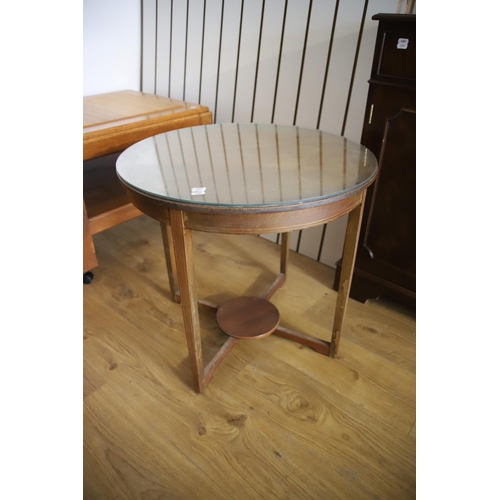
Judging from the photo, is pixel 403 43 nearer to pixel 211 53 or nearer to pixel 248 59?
pixel 248 59

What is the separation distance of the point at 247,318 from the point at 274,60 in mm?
1136

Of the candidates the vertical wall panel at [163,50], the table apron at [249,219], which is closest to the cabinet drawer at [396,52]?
the table apron at [249,219]

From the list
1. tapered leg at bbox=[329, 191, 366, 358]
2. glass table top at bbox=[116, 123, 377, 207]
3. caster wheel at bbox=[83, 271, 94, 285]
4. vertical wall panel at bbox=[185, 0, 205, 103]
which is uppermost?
vertical wall panel at bbox=[185, 0, 205, 103]

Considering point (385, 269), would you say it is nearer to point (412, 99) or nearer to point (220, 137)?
point (412, 99)

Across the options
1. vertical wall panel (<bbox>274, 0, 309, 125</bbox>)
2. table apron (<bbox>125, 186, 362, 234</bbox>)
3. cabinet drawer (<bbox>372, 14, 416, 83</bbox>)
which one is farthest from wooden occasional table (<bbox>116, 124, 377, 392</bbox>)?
vertical wall panel (<bbox>274, 0, 309, 125</bbox>)

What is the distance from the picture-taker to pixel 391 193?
1.46 m

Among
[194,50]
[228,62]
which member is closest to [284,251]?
[228,62]

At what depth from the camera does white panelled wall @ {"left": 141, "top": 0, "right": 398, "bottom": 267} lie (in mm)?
1599

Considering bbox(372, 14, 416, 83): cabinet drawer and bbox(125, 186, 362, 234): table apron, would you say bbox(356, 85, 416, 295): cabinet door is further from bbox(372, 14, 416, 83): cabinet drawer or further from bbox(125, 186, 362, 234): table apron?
bbox(125, 186, 362, 234): table apron

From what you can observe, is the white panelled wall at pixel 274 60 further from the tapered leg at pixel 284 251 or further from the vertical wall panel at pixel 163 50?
the tapered leg at pixel 284 251

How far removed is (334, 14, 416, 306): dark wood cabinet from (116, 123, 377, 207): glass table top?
199mm

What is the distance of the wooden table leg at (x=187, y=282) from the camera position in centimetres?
98

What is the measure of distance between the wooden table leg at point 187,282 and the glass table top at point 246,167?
9cm

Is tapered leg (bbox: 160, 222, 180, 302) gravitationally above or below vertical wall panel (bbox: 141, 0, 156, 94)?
below
